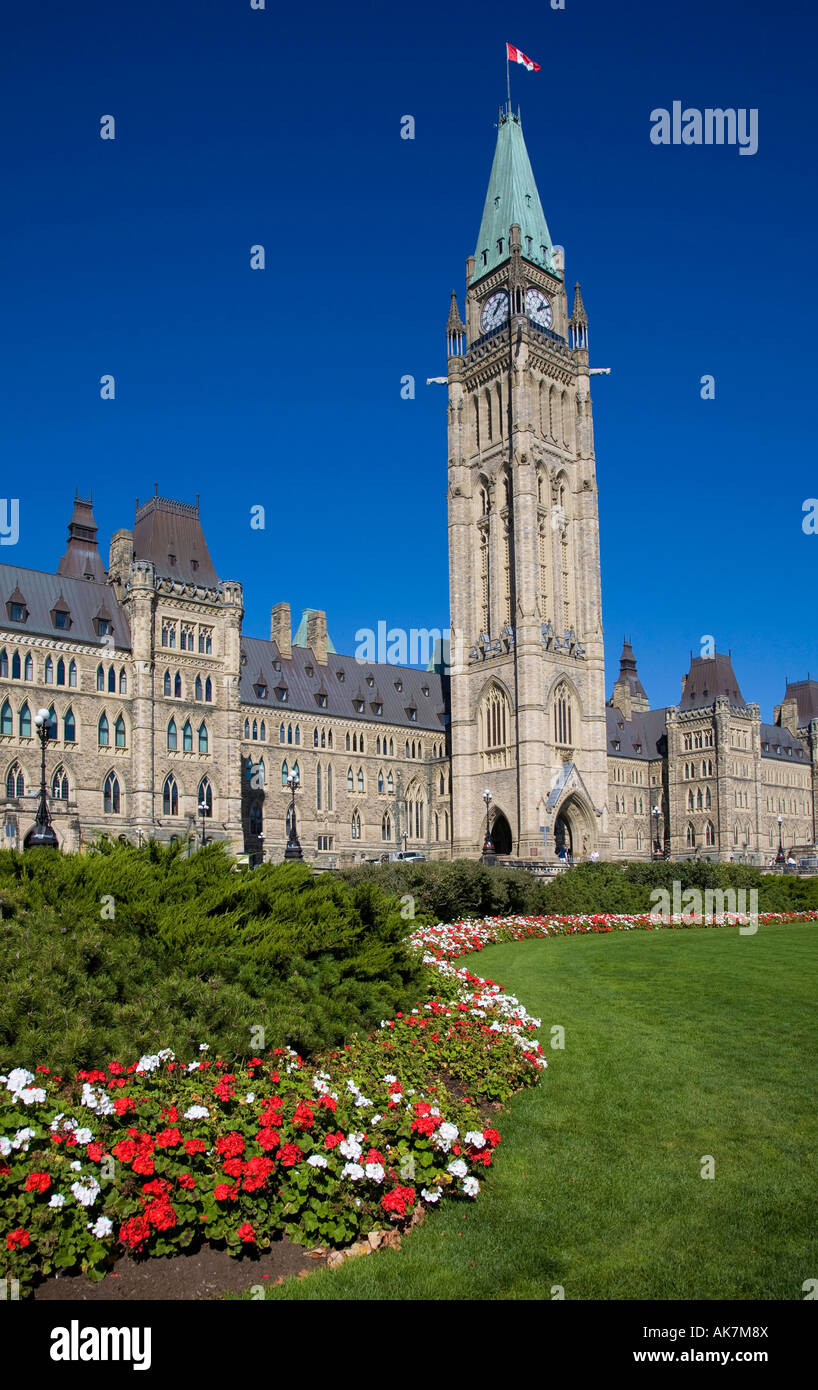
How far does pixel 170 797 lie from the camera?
Answer: 5022 centimetres

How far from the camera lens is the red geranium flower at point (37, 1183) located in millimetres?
6855

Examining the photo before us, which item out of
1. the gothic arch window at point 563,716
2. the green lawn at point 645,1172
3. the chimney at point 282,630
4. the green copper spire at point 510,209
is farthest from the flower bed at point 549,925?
the green copper spire at point 510,209

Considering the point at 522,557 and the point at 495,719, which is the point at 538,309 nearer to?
the point at 522,557

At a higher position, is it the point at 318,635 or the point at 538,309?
the point at 538,309

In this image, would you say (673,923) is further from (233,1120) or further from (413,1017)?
(233,1120)

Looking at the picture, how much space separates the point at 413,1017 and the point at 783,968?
8366 millimetres

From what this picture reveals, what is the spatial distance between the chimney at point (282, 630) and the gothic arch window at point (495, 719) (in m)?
13.7

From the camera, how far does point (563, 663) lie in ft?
217

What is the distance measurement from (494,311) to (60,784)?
45504 mm

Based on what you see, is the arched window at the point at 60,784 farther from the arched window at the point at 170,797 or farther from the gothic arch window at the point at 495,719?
the gothic arch window at the point at 495,719

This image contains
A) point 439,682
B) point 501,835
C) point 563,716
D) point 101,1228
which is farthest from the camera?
point 439,682

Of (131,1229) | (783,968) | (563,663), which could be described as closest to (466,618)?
(563,663)

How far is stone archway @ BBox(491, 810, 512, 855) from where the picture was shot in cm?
6636

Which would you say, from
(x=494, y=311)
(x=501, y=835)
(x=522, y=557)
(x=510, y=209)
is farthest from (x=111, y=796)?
(x=510, y=209)
